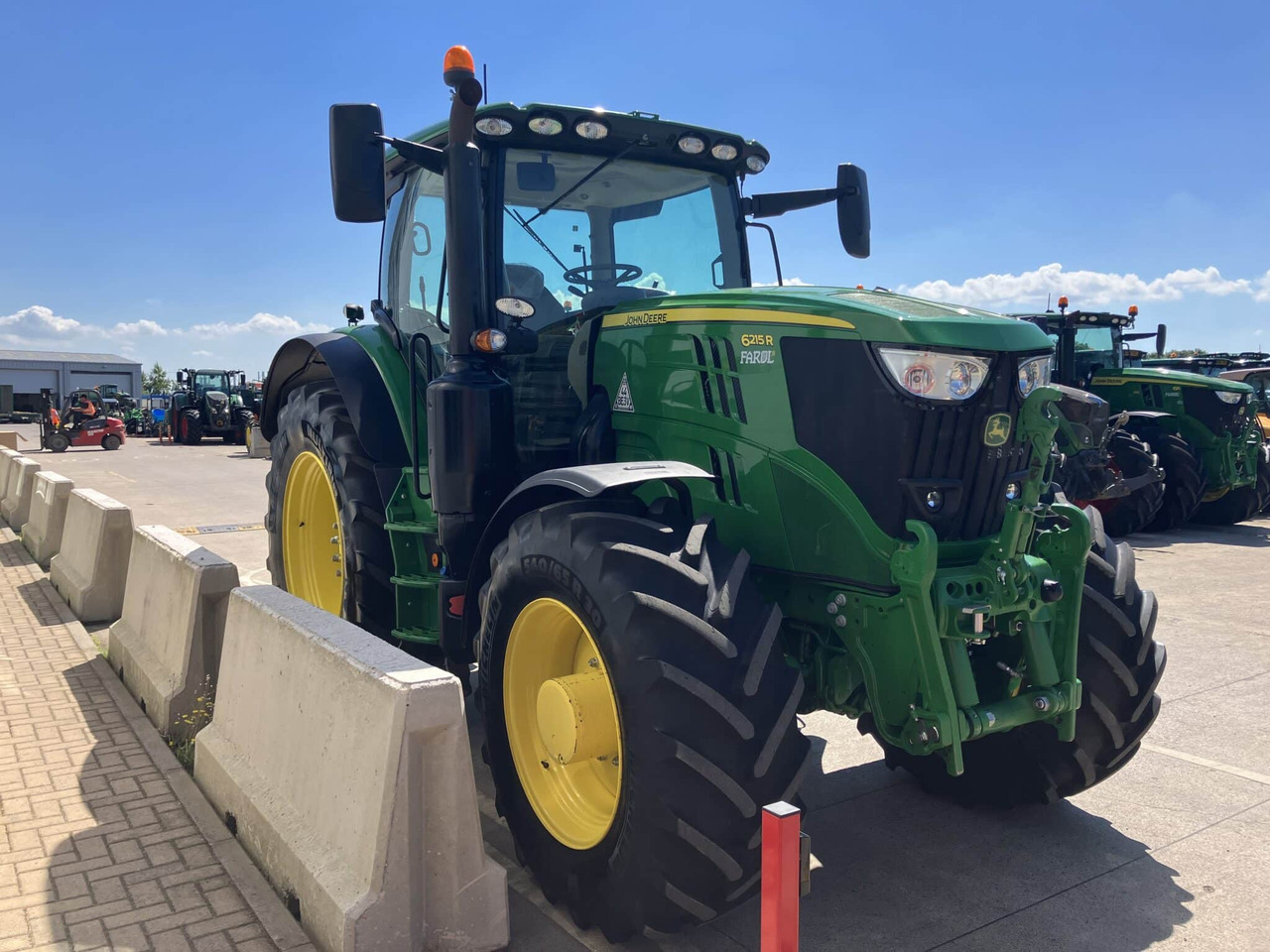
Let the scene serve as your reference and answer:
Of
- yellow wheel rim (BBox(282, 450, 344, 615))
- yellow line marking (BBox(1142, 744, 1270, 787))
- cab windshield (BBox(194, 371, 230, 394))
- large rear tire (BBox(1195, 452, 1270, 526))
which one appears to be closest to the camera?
yellow line marking (BBox(1142, 744, 1270, 787))

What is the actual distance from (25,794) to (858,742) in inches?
150

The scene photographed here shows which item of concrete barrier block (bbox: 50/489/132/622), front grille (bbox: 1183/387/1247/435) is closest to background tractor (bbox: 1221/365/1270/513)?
front grille (bbox: 1183/387/1247/435)

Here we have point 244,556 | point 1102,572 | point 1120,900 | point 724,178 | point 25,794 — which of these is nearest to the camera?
point 1120,900

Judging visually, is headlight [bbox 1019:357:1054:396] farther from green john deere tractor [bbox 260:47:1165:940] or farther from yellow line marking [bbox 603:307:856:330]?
yellow line marking [bbox 603:307:856:330]

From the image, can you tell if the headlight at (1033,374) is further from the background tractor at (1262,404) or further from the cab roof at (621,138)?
the background tractor at (1262,404)

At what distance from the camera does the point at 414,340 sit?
486cm

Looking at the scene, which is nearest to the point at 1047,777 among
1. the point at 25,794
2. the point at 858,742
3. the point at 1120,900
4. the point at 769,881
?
the point at 1120,900

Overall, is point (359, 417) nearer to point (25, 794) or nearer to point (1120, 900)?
point (25, 794)

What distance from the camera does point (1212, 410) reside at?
11906 millimetres

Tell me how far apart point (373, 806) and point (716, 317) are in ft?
6.58

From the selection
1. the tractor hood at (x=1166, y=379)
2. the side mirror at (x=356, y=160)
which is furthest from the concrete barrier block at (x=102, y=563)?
the tractor hood at (x=1166, y=379)

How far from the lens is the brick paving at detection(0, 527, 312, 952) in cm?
316

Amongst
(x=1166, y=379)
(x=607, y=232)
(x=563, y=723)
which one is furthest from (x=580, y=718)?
(x=1166, y=379)

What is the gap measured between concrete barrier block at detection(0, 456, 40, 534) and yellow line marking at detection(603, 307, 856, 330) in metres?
8.74
